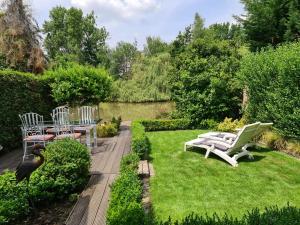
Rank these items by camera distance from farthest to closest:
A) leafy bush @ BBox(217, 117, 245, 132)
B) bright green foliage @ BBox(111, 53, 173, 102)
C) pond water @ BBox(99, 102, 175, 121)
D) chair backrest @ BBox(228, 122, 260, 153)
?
bright green foliage @ BBox(111, 53, 173, 102), pond water @ BBox(99, 102, 175, 121), leafy bush @ BBox(217, 117, 245, 132), chair backrest @ BBox(228, 122, 260, 153)

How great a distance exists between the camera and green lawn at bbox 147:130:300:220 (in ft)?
15.8

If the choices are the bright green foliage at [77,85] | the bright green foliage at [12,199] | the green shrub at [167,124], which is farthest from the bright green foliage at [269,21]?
the bright green foliage at [12,199]

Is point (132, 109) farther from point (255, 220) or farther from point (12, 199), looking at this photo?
point (255, 220)

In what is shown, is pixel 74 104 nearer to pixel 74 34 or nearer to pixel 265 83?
pixel 265 83

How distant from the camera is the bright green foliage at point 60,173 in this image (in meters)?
4.73

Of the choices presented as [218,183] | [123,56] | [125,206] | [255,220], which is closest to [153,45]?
[123,56]

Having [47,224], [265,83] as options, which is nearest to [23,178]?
[47,224]

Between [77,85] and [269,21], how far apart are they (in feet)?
29.5

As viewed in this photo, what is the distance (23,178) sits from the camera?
434 cm

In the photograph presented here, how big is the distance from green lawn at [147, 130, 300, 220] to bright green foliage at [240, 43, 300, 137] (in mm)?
1121

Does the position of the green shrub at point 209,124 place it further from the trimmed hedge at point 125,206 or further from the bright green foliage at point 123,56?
the bright green foliage at point 123,56

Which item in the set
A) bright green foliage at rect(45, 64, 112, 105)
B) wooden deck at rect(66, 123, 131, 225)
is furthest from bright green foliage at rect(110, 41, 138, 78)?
wooden deck at rect(66, 123, 131, 225)

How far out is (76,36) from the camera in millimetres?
37219

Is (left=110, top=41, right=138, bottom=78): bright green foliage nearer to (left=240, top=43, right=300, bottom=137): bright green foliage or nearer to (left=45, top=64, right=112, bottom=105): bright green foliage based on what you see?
(left=45, top=64, right=112, bottom=105): bright green foliage
